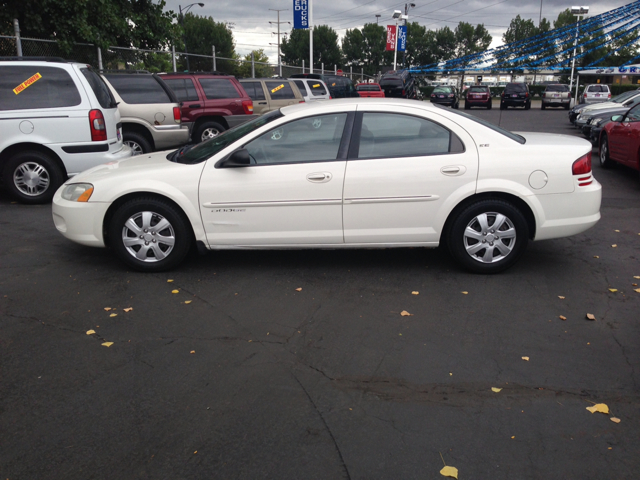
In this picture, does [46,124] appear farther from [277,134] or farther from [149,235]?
[277,134]

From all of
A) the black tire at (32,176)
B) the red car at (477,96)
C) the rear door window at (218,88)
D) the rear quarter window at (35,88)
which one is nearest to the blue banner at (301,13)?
the red car at (477,96)

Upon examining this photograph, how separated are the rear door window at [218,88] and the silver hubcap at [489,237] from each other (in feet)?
32.9

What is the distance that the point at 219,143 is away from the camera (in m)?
5.81

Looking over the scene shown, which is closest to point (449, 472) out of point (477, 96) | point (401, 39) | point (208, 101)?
point (208, 101)

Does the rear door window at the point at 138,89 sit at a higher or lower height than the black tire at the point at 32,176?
higher

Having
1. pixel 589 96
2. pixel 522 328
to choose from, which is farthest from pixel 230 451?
pixel 589 96

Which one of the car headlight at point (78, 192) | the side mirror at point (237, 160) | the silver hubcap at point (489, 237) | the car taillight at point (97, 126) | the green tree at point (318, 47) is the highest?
the green tree at point (318, 47)

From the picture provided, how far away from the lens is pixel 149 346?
4.20 meters

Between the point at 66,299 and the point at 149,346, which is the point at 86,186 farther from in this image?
the point at 149,346

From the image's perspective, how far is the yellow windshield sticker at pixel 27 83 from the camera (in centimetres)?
829

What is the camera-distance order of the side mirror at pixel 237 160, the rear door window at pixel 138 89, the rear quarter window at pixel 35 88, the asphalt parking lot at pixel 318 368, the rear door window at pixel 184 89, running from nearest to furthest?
1. the asphalt parking lot at pixel 318 368
2. the side mirror at pixel 237 160
3. the rear quarter window at pixel 35 88
4. the rear door window at pixel 138 89
5. the rear door window at pixel 184 89

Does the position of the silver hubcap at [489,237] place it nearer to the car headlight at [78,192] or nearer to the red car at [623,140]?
the car headlight at [78,192]

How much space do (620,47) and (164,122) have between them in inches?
3075

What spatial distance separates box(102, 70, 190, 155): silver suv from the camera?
1195 cm
